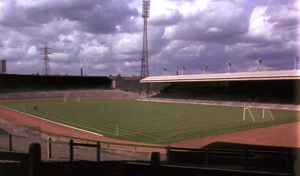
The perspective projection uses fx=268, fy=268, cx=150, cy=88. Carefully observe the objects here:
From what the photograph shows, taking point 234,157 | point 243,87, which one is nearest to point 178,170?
point 234,157

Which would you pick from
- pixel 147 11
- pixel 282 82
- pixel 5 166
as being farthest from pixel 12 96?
pixel 5 166

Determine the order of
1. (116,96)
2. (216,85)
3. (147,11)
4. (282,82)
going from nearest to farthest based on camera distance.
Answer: (282,82), (216,85), (147,11), (116,96)

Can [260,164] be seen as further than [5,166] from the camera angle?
Yes

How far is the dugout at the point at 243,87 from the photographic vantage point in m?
49.1

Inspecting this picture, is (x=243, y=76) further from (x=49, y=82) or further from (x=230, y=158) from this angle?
(x=49, y=82)

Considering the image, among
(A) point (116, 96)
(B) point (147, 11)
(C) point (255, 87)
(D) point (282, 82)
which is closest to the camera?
(D) point (282, 82)

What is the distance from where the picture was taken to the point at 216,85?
211ft

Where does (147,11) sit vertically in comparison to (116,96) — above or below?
above

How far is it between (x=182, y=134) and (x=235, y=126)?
23.5 ft

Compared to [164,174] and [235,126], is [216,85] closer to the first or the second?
[235,126]

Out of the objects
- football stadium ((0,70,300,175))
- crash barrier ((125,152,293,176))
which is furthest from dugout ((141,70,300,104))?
crash barrier ((125,152,293,176))

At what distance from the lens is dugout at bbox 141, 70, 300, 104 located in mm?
49094

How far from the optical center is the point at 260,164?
342 inches

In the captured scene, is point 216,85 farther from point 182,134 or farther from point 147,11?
point 182,134
